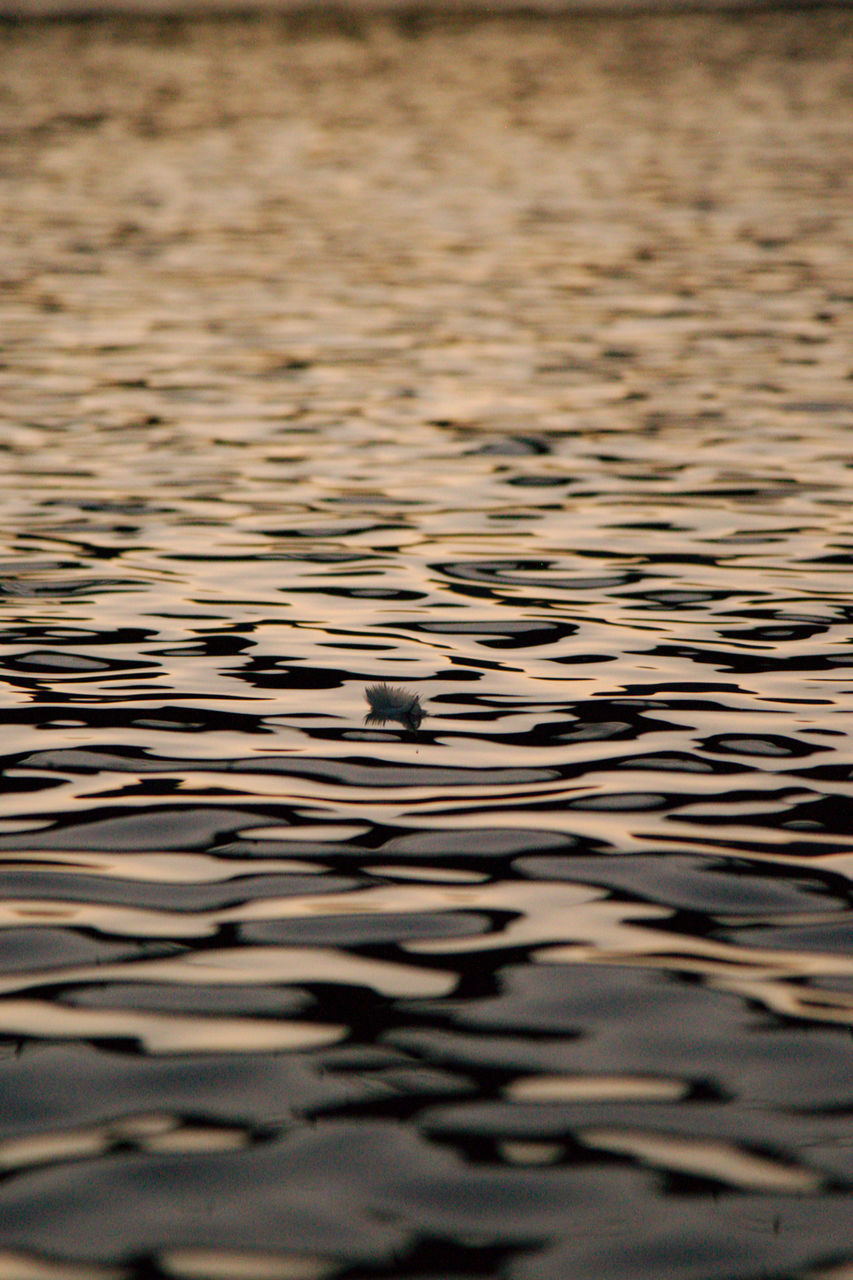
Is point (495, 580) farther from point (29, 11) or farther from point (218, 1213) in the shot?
point (29, 11)

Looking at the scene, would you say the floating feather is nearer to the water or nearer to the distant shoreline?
the water

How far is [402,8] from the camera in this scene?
135625 mm

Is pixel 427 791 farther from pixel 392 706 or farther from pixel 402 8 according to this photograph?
pixel 402 8

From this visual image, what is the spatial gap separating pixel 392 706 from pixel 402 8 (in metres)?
135

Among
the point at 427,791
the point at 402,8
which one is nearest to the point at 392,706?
the point at 427,791

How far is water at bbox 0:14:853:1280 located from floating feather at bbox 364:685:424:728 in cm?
11

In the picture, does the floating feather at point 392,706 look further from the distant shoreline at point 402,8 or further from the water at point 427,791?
the distant shoreline at point 402,8

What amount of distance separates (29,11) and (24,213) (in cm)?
9900

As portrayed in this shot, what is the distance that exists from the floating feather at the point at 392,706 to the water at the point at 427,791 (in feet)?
0.35

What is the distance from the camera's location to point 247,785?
7527 mm

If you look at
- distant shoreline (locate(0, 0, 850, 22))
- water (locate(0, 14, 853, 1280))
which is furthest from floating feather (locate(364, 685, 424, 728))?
distant shoreline (locate(0, 0, 850, 22))

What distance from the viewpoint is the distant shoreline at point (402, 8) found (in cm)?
12619

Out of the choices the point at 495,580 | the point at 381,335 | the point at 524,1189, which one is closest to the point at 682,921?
the point at 524,1189

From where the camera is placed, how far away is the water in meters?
4.64
